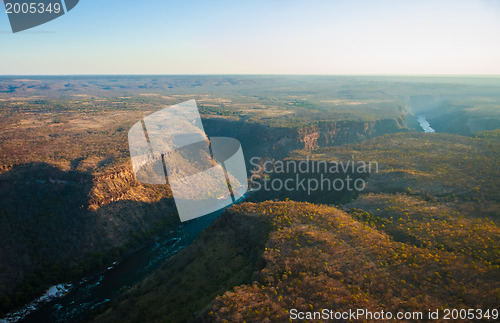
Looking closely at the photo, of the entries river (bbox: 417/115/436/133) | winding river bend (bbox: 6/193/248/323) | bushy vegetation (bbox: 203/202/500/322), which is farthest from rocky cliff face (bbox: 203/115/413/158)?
bushy vegetation (bbox: 203/202/500/322)

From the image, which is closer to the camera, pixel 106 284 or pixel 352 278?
pixel 352 278

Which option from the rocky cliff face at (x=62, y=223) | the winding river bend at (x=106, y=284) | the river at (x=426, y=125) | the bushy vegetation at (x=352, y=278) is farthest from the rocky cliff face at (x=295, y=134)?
the bushy vegetation at (x=352, y=278)

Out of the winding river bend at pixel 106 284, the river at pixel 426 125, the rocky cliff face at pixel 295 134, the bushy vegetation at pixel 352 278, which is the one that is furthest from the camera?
the river at pixel 426 125

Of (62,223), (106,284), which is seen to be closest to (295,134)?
(62,223)

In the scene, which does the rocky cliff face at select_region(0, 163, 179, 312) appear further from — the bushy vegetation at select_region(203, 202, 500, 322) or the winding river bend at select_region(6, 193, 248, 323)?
the bushy vegetation at select_region(203, 202, 500, 322)

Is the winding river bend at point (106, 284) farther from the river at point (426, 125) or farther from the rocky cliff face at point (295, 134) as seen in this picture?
the river at point (426, 125)

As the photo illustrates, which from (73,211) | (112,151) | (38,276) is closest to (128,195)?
(73,211)

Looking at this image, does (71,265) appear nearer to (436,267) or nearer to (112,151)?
(112,151)

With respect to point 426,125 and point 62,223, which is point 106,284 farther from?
point 426,125
